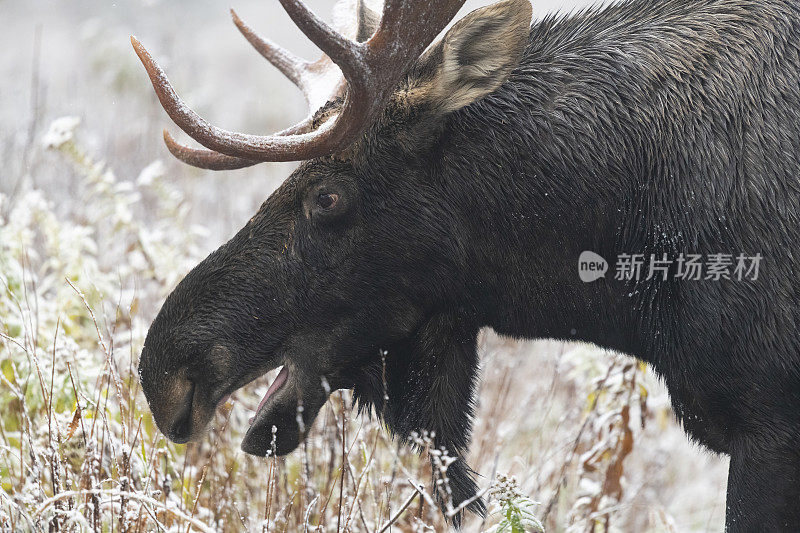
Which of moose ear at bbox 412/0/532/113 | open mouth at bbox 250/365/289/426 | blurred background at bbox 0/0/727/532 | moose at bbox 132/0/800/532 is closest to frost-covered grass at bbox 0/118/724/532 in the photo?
blurred background at bbox 0/0/727/532

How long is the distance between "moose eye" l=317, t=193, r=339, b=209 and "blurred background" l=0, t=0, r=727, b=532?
55cm

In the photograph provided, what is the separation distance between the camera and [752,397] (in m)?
2.31

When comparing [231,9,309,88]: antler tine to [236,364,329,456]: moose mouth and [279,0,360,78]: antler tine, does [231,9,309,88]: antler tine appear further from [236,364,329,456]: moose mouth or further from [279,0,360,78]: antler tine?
[236,364,329,456]: moose mouth

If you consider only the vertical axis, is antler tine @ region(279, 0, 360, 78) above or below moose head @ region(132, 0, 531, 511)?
above

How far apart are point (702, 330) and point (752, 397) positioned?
209 mm

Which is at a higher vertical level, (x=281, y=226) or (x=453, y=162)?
(x=453, y=162)

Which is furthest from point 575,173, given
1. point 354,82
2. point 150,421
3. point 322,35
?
point 150,421

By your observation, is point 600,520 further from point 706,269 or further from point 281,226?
point 281,226

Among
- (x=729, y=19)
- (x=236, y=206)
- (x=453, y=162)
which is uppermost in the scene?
(x=236, y=206)

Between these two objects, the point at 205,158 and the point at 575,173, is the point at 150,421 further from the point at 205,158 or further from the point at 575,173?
the point at 575,173

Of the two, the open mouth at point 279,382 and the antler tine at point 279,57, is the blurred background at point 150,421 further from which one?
the antler tine at point 279,57

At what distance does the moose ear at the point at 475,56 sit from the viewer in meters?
2.29

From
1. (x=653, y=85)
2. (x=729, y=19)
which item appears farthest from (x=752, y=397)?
(x=729, y=19)

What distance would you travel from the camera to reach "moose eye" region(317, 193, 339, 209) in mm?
2443
